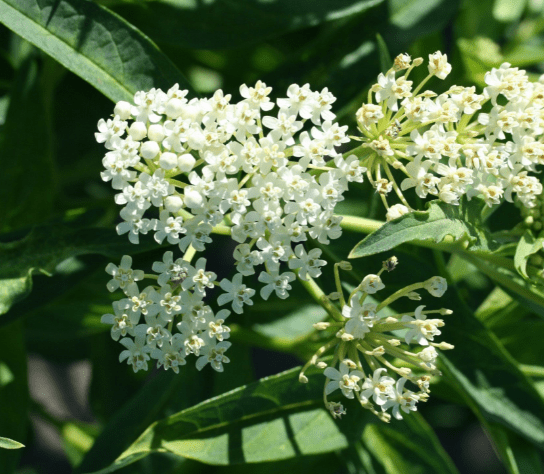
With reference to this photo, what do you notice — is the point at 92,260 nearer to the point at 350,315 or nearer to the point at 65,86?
the point at 350,315

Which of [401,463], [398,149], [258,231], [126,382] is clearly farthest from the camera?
[126,382]

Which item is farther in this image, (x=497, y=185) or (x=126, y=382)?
(x=126, y=382)

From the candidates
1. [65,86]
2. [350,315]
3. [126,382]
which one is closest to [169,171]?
[350,315]

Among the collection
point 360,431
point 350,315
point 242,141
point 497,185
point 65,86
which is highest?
point 65,86

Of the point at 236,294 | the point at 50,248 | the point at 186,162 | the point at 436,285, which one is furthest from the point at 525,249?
the point at 50,248

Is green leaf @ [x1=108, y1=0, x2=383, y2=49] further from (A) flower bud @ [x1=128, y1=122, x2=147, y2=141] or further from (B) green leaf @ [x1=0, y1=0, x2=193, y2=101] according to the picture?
(A) flower bud @ [x1=128, y1=122, x2=147, y2=141]

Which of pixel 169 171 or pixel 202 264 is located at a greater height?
pixel 169 171

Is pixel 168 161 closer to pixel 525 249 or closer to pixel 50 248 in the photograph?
pixel 50 248

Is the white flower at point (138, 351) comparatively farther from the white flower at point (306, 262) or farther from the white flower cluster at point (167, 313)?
the white flower at point (306, 262)
